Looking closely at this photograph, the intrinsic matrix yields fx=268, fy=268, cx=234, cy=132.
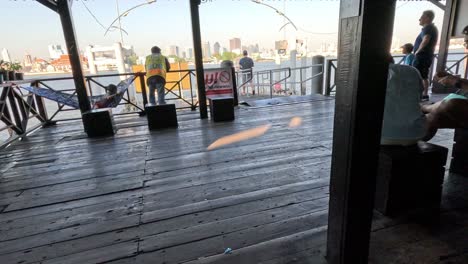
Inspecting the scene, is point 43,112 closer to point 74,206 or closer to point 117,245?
point 74,206

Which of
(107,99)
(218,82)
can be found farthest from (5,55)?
(218,82)

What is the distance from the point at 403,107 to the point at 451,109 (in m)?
0.45

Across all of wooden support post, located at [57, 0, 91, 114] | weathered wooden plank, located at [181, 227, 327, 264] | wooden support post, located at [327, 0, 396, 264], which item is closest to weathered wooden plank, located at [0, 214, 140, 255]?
weathered wooden plank, located at [181, 227, 327, 264]

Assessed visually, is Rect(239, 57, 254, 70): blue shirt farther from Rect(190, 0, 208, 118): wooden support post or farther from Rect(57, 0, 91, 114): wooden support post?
Rect(57, 0, 91, 114): wooden support post

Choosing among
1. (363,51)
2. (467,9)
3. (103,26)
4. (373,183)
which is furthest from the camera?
(103,26)

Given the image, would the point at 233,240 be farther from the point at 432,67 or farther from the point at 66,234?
the point at 432,67

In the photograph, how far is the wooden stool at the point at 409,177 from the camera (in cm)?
151

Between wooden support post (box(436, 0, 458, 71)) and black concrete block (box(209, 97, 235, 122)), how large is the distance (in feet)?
16.7

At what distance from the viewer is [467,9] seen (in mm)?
5438

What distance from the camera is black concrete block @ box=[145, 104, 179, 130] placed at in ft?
13.2

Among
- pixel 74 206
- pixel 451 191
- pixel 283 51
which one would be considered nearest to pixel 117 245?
pixel 74 206

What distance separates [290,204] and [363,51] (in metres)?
1.20

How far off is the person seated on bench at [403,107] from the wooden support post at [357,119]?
65cm

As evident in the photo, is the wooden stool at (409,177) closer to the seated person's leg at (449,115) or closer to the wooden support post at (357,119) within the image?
the seated person's leg at (449,115)
